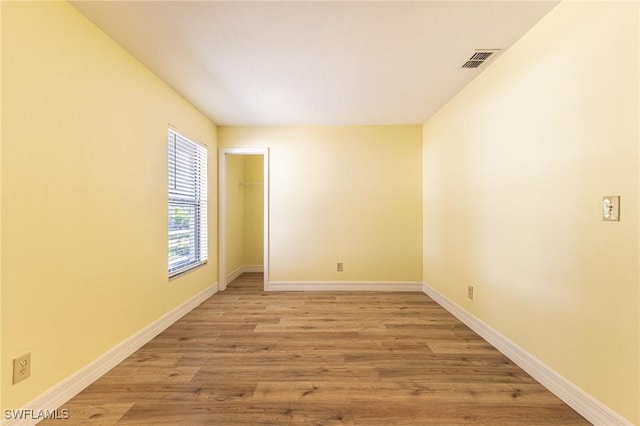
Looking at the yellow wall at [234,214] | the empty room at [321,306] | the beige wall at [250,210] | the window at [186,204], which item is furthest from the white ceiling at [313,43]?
the beige wall at [250,210]

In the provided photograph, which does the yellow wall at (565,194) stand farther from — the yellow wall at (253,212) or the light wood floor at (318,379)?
the yellow wall at (253,212)

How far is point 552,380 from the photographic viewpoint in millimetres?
1647

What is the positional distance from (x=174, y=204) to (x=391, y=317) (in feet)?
8.68

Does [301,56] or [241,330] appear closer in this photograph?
[301,56]

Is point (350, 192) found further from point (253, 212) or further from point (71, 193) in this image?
point (71, 193)

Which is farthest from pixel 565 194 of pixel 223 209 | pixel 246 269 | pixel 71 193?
pixel 246 269

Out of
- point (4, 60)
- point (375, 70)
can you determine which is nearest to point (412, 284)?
point (375, 70)

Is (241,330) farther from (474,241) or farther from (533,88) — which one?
(533,88)

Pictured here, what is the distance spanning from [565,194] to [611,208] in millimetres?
270

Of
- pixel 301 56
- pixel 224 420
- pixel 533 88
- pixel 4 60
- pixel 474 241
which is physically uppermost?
pixel 301 56

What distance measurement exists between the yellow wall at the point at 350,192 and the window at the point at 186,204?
759 millimetres

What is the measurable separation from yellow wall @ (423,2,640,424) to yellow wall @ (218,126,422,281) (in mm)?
1264

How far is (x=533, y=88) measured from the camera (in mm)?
1801

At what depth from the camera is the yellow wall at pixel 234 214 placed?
425 cm
